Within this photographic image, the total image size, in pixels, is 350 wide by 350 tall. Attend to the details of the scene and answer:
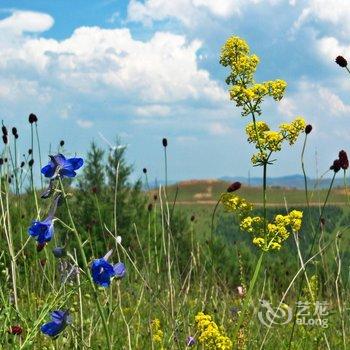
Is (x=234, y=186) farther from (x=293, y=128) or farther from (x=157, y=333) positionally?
(x=157, y=333)

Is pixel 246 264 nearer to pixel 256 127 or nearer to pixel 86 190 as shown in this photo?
pixel 86 190

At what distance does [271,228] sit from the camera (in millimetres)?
3021

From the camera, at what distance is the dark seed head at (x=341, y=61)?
3.54 metres

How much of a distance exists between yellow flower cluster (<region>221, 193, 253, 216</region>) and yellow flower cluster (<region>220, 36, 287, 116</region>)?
372mm

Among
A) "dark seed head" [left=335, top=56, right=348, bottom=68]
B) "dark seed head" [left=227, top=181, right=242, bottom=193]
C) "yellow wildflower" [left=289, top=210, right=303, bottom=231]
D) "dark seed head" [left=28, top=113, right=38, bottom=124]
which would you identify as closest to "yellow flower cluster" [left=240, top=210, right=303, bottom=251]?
"yellow wildflower" [left=289, top=210, right=303, bottom=231]

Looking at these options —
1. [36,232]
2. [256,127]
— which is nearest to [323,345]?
[256,127]

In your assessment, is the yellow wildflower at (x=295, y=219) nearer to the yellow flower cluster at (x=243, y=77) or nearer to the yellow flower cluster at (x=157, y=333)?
the yellow flower cluster at (x=243, y=77)

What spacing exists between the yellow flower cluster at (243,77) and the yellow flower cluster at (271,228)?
0.48m

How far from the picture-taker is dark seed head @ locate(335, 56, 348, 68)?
3540 mm

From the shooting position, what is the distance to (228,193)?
3.15 meters

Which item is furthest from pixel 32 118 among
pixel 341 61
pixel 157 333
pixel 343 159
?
pixel 343 159

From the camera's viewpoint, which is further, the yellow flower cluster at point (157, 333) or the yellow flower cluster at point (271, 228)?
the yellow flower cluster at point (157, 333)

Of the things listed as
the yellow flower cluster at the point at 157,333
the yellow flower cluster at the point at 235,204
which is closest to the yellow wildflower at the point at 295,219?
the yellow flower cluster at the point at 235,204

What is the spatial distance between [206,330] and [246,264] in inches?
288
